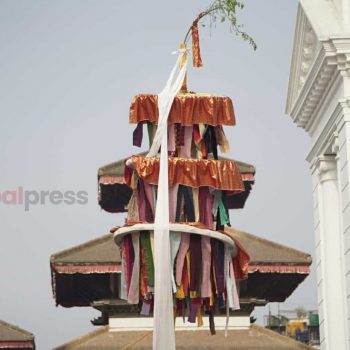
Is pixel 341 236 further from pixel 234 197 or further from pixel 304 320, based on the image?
pixel 304 320

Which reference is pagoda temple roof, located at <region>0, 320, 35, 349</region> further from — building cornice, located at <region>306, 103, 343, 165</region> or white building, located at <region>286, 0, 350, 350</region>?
building cornice, located at <region>306, 103, 343, 165</region>

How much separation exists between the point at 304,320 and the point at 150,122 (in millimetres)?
69330

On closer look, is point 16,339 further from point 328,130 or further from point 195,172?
point 195,172

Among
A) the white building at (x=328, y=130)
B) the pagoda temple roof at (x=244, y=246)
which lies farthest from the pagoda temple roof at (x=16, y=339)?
the white building at (x=328, y=130)

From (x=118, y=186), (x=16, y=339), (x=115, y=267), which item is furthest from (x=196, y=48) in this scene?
(x=16, y=339)

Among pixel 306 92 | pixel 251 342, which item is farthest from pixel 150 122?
pixel 251 342

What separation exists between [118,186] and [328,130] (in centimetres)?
866

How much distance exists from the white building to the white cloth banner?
6014 mm

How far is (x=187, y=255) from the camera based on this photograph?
18.8 meters

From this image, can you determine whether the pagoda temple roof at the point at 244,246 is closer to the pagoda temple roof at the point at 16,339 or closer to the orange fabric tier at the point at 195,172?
the pagoda temple roof at the point at 16,339

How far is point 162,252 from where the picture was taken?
1819 centimetres

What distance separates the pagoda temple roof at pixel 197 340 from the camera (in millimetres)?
29047

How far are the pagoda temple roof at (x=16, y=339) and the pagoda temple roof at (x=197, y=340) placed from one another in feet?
27.2

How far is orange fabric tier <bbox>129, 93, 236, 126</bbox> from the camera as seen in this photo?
1988 centimetres
